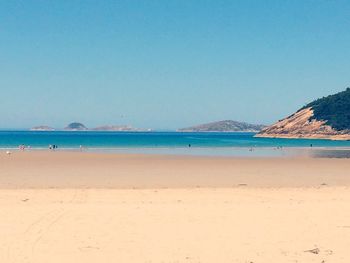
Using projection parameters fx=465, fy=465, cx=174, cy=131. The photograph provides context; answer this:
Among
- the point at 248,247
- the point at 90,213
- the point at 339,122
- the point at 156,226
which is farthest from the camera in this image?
the point at 339,122

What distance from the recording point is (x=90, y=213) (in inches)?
612

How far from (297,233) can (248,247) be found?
2213 mm

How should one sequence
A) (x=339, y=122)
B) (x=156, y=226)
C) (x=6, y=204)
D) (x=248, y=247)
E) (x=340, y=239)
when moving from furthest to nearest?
(x=339, y=122)
(x=6, y=204)
(x=156, y=226)
(x=340, y=239)
(x=248, y=247)

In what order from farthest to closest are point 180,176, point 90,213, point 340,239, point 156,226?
1. point 180,176
2. point 90,213
3. point 156,226
4. point 340,239

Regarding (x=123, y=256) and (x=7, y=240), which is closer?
(x=123, y=256)

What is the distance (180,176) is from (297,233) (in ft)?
68.3

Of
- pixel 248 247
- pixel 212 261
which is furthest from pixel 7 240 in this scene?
pixel 248 247

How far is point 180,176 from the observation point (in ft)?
110

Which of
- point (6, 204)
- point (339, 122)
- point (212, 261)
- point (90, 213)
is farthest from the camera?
point (339, 122)

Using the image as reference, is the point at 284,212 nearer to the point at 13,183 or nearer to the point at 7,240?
the point at 7,240

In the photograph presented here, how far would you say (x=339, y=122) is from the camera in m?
191

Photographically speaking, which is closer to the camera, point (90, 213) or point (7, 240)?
point (7, 240)

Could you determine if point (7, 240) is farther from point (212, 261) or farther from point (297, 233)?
point (297, 233)

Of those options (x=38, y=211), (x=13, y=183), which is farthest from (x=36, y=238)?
(x=13, y=183)
